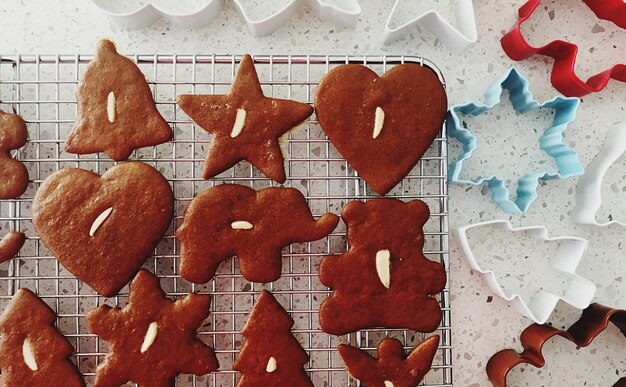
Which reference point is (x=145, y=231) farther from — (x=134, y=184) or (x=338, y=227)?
(x=338, y=227)

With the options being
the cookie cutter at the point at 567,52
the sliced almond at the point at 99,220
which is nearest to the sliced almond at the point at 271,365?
the sliced almond at the point at 99,220

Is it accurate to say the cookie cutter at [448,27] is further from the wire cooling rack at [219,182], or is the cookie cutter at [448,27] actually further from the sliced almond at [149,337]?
the sliced almond at [149,337]

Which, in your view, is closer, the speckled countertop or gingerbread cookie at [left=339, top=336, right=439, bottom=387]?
gingerbread cookie at [left=339, top=336, right=439, bottom=387]

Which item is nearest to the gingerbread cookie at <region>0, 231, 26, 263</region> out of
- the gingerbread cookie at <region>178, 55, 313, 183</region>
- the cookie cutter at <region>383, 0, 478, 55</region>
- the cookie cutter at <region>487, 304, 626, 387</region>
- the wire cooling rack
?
the wire cooling rack

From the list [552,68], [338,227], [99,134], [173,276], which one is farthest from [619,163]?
[99,134]

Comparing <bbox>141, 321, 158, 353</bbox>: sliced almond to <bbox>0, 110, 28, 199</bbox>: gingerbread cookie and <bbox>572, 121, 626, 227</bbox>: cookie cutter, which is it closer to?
<bbox>0, 110, 28, 199</bbox>: gingerbread cookie
